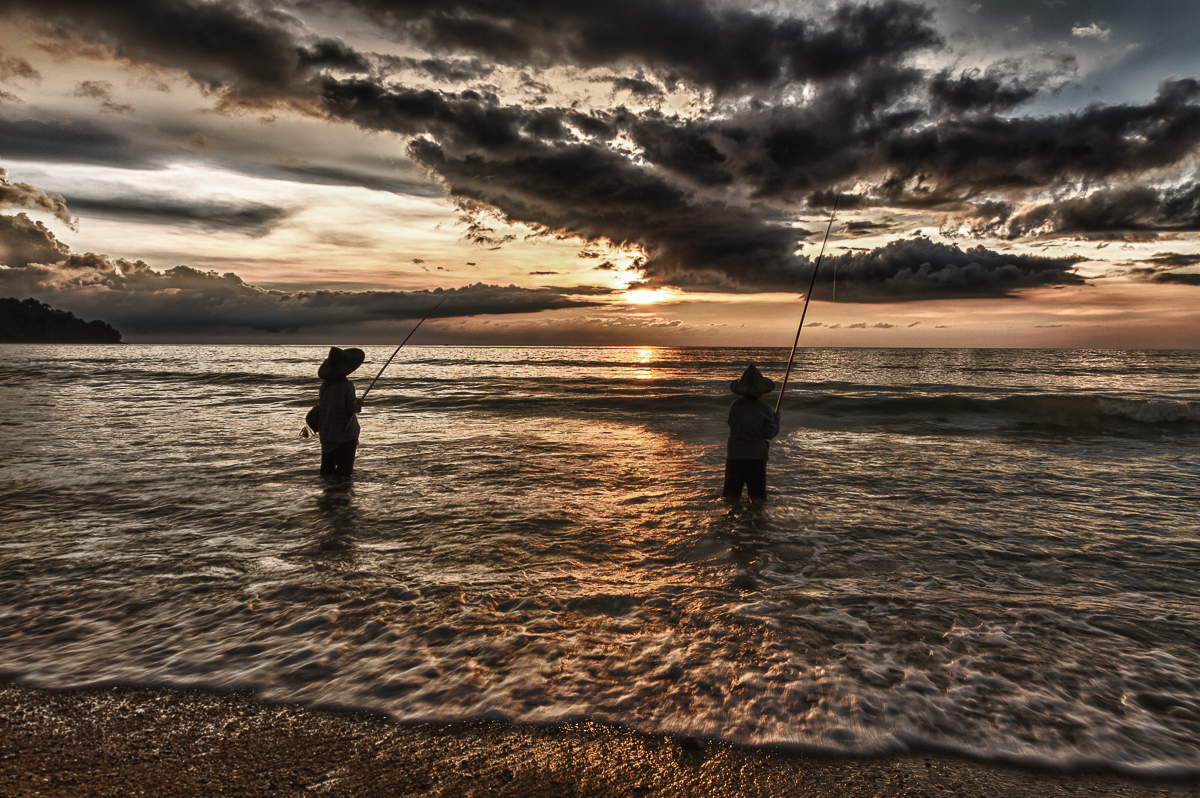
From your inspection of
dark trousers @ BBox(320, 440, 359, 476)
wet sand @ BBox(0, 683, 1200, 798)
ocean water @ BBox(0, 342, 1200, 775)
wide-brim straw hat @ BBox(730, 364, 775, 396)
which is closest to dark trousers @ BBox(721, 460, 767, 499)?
ocean water @ BBox(0, 342, 1200, 775)

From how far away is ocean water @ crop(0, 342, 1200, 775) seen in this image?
3176 mm

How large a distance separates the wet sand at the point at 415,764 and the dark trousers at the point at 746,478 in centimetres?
492

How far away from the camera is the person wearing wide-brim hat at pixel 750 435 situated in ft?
23.6

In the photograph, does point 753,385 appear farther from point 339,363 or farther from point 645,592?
point 339,363

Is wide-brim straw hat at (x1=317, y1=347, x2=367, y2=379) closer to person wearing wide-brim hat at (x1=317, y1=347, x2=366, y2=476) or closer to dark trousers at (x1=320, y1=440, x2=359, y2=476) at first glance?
person wearing wide-brim hat at (x1=317, y1=347, x2=366, y2=476)

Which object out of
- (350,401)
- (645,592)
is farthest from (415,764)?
(350,401)

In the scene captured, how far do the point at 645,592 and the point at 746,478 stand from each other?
11.2ft

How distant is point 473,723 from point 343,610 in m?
1.89

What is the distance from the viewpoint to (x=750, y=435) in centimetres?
735

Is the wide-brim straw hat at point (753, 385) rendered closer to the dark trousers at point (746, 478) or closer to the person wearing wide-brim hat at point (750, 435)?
the person wearing wide-brim hat at point (750, 435)

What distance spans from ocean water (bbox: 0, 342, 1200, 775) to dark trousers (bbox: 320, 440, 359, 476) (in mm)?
477

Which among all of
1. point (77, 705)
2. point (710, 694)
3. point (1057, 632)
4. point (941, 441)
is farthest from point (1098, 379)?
point (77, 705)

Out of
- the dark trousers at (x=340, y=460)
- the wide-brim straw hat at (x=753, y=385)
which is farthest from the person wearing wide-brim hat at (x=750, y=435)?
the dark trousers at (x=340, y=460)

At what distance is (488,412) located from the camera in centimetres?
2128
